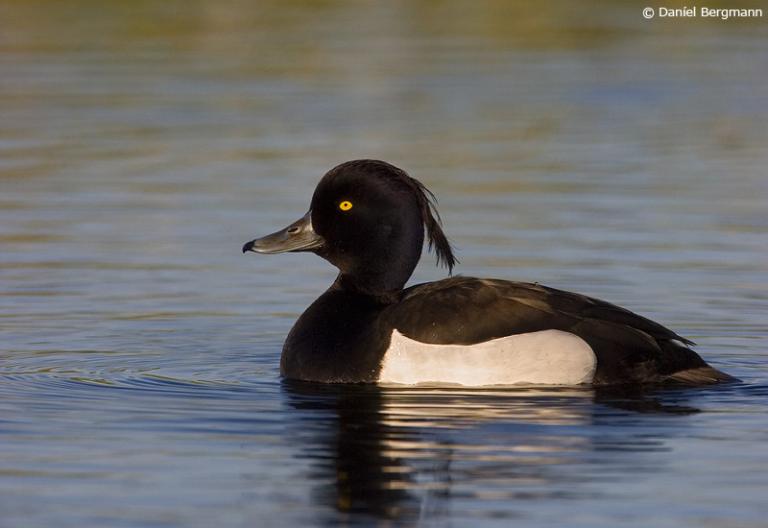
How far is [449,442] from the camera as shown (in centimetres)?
736

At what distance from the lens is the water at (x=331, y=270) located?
6.74m

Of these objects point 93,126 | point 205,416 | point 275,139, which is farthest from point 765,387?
point 93,126

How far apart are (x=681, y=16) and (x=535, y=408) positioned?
20.7m

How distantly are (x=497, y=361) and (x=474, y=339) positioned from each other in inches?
6.3

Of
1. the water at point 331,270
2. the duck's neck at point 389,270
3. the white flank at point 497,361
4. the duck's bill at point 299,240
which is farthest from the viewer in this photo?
the duck's bill at point 299,240

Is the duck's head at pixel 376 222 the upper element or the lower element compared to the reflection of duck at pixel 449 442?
upper

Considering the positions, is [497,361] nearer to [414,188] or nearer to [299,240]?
[414,188]

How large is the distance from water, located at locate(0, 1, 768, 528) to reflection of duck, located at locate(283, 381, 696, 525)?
2cm

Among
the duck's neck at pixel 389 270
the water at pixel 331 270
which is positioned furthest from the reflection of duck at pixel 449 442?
the duck's neck at pixel 389 270

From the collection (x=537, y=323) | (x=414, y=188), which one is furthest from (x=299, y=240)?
(x=537, y=323)

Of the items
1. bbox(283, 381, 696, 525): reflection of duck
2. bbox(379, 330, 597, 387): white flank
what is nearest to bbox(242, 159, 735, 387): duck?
bbox(379, 330, 597, 387): white flank

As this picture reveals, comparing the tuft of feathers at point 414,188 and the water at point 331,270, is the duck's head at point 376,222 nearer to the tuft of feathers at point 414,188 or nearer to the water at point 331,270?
the tuft of feathers at point 414,188

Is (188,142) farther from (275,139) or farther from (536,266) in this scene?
(536,266)

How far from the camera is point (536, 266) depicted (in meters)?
11.4
